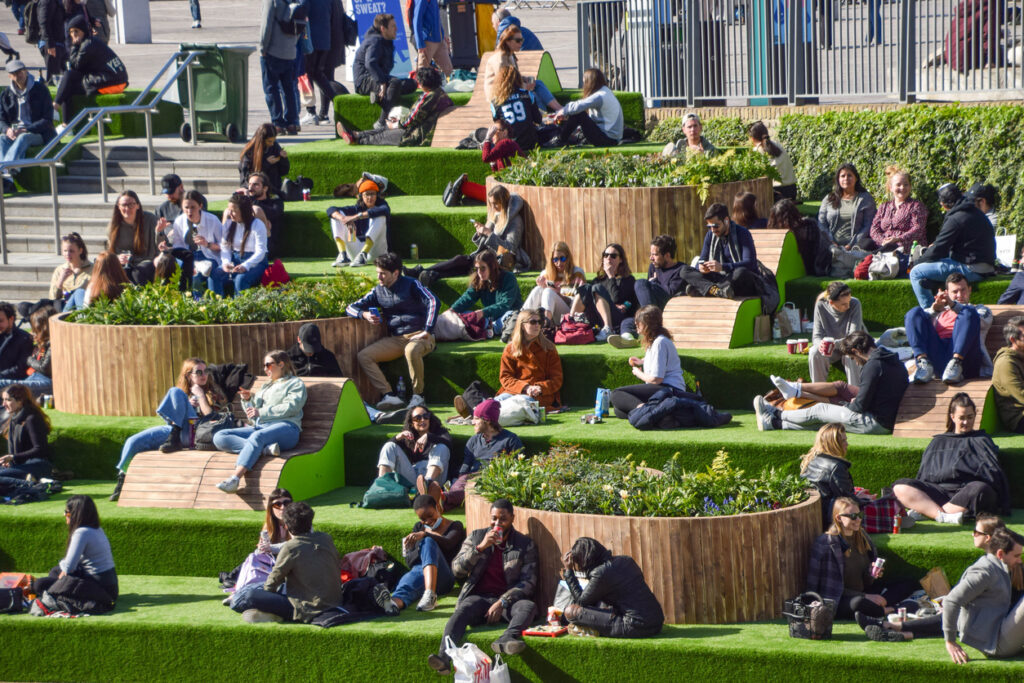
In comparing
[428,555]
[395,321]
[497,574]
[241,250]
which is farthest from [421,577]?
[241,250]

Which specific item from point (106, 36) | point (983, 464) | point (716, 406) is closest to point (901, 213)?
point (716, 406)

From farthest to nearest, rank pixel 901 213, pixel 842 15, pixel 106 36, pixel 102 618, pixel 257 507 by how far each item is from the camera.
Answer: pixel 106 36, pixel 842 15, pixel 901 213, pixel 257 507, pixel 102 618

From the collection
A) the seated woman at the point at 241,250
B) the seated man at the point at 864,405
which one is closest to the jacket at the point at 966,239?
the seated man at the point at 864,405

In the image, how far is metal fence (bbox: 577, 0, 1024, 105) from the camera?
1767cm

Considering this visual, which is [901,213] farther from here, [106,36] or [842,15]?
[106,36]

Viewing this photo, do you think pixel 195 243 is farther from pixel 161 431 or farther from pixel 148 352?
pixel 161 431

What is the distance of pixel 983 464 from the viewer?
1158 centimetres

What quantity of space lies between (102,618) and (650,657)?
391cm

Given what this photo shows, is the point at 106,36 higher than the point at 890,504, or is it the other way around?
the point at 106,36

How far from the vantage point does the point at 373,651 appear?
1080 centimetres

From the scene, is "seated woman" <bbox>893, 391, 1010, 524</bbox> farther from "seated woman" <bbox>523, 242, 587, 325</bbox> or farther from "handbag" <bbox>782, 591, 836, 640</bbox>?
"seated woman" <bbox>523, 242, 587, 325</bbox>

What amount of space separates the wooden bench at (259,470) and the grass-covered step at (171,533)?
5.7 inches

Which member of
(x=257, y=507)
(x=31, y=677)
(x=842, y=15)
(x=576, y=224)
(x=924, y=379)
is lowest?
(x=31, y=677)

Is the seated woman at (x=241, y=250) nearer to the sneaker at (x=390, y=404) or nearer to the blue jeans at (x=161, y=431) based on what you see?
the sneaker at (x=390, y=404)
